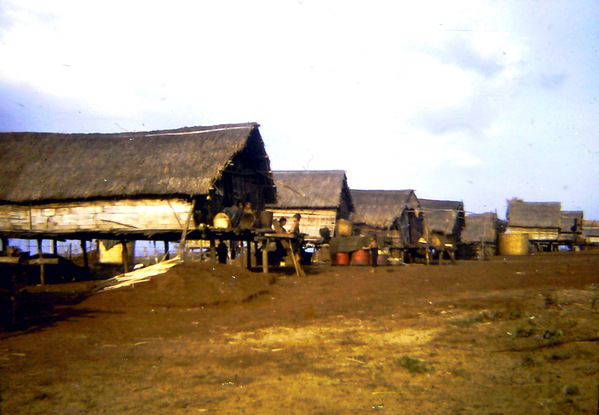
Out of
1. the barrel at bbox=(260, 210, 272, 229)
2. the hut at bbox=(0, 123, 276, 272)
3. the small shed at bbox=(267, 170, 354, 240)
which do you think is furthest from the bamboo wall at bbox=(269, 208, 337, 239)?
the barrel at bbox=(260, 210, 272, 229)

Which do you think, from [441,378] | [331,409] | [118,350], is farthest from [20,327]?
[441,378]

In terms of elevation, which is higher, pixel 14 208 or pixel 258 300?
pixel 14 208

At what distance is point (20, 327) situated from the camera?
324 inches

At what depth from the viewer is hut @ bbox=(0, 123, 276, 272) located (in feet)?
57.5

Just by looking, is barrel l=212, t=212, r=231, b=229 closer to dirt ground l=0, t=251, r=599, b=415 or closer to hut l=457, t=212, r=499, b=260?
dirt ground l=0, t=251, r=599, b=415

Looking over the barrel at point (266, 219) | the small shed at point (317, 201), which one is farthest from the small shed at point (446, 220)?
the barrel at point (266, 219)

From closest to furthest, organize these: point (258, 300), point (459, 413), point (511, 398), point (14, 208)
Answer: point (459, 413) → point (511, 398) → point (258, 300) → point (14, 208)

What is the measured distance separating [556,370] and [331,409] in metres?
2.33

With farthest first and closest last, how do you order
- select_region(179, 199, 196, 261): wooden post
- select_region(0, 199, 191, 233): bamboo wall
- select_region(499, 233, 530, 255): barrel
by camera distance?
select_region(499, 233, 530, 255): barrel < select_region(0, 199, 191, 233): bamboo wall < select_region(179, 199, 196, 261): wooden post

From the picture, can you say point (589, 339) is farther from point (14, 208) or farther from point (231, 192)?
point (14, 208)

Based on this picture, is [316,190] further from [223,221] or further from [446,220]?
[446,220]

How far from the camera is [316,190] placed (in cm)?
2875

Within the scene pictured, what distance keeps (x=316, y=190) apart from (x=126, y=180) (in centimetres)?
1245

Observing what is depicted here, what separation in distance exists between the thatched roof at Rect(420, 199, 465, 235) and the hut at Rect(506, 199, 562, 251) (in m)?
10.2
